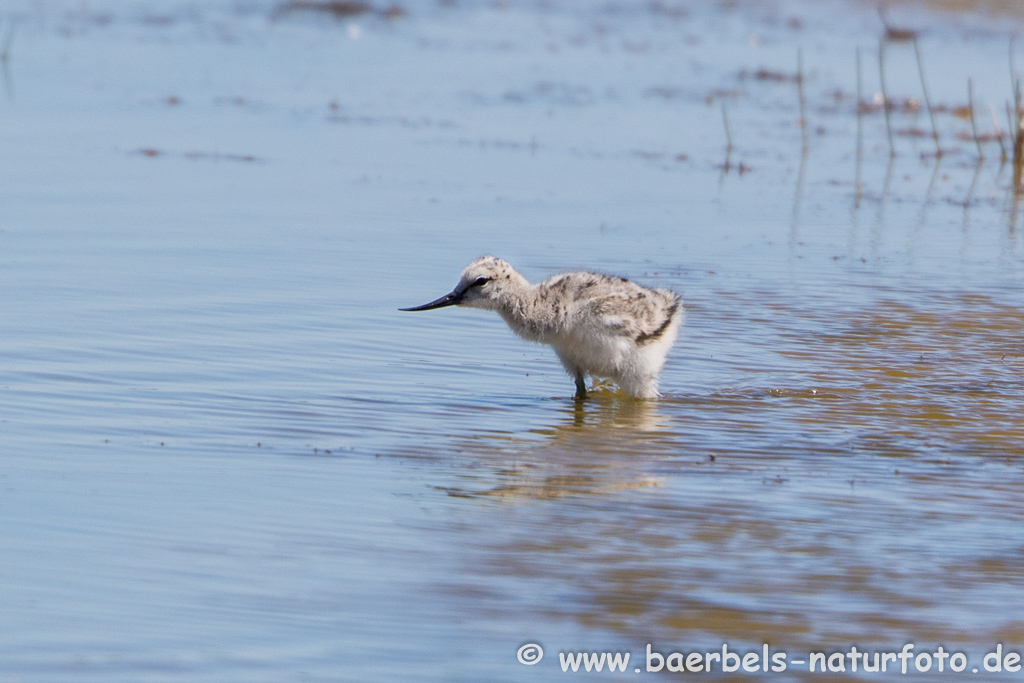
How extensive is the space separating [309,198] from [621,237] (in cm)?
241

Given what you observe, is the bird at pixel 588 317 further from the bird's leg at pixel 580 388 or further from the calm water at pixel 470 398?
the calm water at pixel 470 398

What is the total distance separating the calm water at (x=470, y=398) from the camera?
450cm

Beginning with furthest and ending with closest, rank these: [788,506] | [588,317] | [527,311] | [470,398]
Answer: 1. [527,311]
2. [588,317]
3. [470,398]
4. [788,506]

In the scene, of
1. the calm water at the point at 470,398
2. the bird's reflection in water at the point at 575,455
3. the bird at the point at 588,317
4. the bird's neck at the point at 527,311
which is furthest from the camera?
the bird's neck at the point at 527,311

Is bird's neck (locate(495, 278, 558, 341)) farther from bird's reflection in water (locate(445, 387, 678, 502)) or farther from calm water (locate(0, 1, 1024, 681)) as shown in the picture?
bird's reflection in water (locate(445, 387, 678, 502))

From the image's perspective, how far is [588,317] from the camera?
281 inches

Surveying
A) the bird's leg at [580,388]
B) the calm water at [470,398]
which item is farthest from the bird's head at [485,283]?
the bird's leg at [580,388]

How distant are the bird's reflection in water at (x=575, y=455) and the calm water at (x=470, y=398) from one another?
0.03 meters

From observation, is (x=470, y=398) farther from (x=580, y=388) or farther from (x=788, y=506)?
(x=788, y=506)

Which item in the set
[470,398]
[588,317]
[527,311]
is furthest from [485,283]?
[470,398]

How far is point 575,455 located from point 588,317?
1.13 m

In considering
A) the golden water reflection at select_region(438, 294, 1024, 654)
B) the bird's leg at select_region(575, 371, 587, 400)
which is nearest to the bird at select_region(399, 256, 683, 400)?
the bird's leg at select_region(575, 371, 587, 400)

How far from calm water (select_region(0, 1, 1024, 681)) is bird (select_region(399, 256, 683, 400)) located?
191 millimetres

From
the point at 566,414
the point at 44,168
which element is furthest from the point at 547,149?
the point at 566,414
